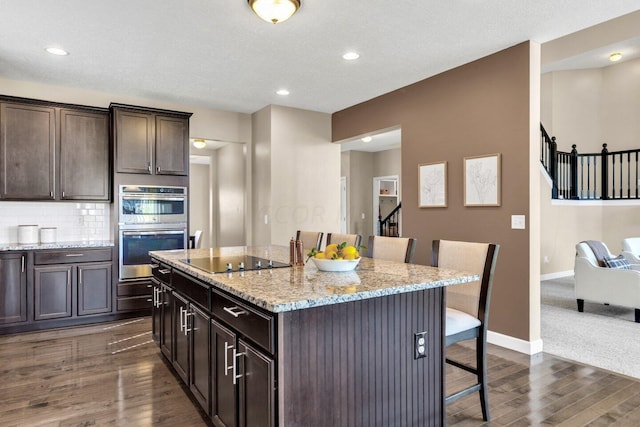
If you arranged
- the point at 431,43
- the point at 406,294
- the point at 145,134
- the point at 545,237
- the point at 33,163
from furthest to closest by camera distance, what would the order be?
the point at 545,237
the point at 145,134
the point at 33,163
the point at 431,43
the point at 406,294

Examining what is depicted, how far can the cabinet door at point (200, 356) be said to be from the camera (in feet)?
7.15

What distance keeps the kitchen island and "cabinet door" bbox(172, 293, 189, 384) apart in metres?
0.20

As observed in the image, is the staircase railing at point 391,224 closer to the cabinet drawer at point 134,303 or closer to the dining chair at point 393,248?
the cabinet drawer at point 134,303

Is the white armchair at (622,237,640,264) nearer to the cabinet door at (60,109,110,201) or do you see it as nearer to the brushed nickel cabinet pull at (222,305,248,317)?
the brushed nickel cabinet pull at (222,305,248,317)

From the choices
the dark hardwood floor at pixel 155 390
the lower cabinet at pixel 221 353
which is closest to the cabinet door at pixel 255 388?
the lower cabinet at pixel 221 353

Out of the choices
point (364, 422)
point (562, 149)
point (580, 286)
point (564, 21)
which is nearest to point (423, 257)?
point (580, 286)

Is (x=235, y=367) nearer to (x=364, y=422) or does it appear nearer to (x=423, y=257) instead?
(x=364, y=422)

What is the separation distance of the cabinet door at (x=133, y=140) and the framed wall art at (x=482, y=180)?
362cm

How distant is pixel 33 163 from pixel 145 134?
118 centimetres

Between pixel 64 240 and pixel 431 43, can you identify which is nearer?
pixel 431 43

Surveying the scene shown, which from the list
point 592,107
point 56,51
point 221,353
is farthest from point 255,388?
point 592,107

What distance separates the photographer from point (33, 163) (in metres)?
4.27

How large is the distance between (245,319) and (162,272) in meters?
1.60

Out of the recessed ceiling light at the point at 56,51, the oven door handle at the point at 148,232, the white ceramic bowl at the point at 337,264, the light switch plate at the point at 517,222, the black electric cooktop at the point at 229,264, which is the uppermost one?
the recessed ceiling light at the point at 56,51
